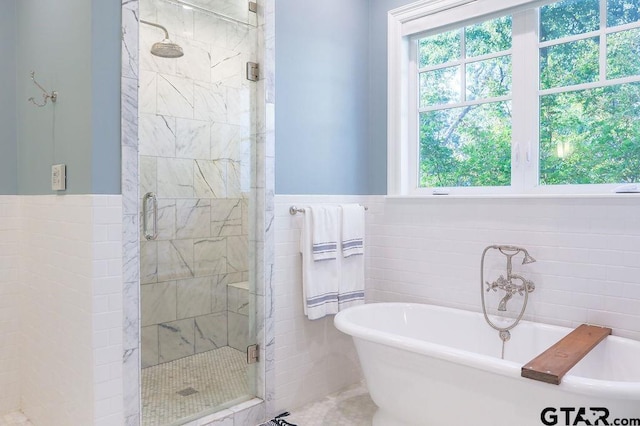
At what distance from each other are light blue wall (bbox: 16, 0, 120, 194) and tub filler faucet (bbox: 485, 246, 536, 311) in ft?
6.55

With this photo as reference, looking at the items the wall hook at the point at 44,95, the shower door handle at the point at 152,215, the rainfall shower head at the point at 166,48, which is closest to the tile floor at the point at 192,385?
the shower door handle at the point at 152,215

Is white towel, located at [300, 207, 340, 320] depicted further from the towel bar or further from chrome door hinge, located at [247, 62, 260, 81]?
chrome door hinge, located at [247, 62, 260, 81]

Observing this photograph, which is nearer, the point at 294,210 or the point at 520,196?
the point at 520,196

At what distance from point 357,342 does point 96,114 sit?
5.25ft

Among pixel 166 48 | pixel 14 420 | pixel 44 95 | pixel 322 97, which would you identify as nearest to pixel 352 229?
pixel 322 97

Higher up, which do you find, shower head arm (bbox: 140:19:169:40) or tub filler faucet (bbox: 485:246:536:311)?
shower head arm (bbox: 140:19:169:40)

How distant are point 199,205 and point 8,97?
1268 mm

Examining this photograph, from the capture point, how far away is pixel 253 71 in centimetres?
259

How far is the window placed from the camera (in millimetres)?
2336

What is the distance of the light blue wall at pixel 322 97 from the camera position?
2.68 metres

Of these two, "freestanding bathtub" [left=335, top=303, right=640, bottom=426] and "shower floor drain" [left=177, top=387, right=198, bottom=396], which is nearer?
"freestanding bathtub" [left=335, top=303, right=640, bottom=426]

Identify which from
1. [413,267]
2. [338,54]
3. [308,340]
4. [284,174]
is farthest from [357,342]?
[338,54]

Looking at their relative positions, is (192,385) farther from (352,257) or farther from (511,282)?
(511,282)

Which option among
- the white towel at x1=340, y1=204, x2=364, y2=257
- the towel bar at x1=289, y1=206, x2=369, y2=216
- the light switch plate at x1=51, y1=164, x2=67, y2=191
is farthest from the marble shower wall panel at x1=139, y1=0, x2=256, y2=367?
the white towel at x1=340, y1=204, x2=364, y2=257
